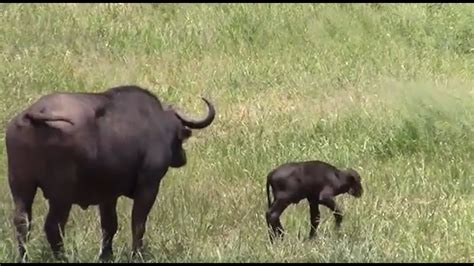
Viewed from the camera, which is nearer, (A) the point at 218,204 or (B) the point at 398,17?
(A) the point at 218,204

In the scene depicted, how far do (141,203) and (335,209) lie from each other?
1.64 metres

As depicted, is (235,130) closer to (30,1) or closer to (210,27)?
(210,27)

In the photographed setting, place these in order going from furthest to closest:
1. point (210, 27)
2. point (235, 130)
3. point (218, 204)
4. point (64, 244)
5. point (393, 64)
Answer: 1. point (210, 27)
2. point (393, 64)
3. point (235, 130)
4. point (218, 204)
5. point (64, 244)

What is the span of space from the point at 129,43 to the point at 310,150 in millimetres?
5001

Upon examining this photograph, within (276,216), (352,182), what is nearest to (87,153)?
(276,216)

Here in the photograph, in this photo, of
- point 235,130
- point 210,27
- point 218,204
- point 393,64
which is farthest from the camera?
point 210,27

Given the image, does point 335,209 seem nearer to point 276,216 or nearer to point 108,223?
point 276,216

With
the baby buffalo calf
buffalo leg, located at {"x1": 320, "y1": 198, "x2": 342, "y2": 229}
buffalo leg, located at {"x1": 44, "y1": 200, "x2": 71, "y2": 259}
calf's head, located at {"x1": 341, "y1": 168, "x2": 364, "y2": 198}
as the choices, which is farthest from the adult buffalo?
calf's head, located at {"x1": 341, "y1": 168, "x2": 364, "y2": 198}

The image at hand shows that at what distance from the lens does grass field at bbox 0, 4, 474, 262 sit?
7484 mm

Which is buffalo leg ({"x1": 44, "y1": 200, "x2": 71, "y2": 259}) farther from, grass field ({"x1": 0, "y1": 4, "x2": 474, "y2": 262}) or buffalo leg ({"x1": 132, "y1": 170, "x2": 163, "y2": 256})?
buffalo leg ({"x1": 132, "y1": 170, "x2": 163, "y2": 256})

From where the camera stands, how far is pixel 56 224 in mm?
6258

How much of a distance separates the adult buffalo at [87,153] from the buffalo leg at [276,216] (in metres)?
1.02

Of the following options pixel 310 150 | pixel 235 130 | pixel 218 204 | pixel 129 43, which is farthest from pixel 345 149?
pixel 129 43

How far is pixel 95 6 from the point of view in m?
16.6
